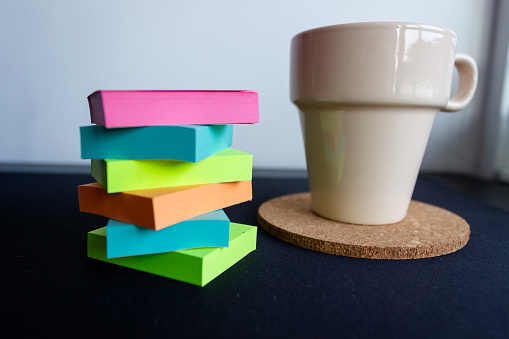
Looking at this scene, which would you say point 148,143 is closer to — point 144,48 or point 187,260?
point 187,260

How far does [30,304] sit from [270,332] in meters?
0.26

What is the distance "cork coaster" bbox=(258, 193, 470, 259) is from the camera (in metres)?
0.54

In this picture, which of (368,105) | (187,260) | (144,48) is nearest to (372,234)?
(368,105)

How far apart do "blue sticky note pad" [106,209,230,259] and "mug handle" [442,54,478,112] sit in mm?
512

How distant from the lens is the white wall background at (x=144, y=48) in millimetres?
1353

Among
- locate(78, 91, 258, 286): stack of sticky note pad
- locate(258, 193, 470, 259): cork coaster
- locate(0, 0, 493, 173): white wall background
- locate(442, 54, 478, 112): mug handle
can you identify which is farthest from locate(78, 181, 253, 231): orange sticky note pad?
locate(0, 0, 493, 173): white wall background

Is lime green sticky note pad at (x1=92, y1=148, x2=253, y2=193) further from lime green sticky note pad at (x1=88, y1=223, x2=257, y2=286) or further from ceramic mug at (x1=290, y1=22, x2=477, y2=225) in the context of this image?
ceramic mug at (x1=290, y1=22, x2=477, y2=225)

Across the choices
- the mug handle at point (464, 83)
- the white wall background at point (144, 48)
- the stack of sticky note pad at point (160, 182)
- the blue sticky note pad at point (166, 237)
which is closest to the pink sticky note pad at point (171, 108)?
the stack of sticky note pad at point (160, 182)

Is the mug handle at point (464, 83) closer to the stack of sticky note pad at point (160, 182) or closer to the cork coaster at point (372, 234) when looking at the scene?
the cork coaster at point (372, 234)

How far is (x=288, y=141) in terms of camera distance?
147 centimetres

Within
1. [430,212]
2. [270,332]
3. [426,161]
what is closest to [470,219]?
[430,212]

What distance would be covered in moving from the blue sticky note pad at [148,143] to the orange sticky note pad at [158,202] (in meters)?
0.05

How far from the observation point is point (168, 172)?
473 mm

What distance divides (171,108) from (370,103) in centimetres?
32
